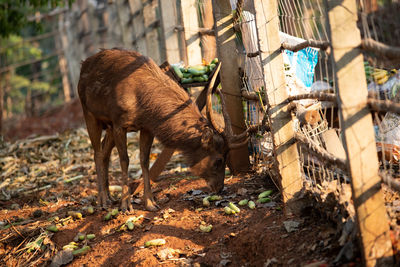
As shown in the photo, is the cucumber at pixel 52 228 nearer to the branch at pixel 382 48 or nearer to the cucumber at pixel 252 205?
the cucumber at pixel 252 205

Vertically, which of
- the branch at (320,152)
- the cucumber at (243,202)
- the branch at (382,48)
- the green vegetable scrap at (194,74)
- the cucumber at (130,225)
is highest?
the green vegetable scrap at (194,74)

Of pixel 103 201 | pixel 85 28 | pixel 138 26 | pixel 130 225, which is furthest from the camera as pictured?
pixel 85 28

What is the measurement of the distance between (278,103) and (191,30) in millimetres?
3560

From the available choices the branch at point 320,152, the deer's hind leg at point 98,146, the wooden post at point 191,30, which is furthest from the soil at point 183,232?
the wooden post at point 191,30

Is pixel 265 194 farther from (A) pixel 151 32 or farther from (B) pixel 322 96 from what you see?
(A) pixel 151 32

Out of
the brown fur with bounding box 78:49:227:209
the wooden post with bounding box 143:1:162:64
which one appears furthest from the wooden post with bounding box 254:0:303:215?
the wooden post with bounding box 143:1:162:64

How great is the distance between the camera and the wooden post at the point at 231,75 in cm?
555

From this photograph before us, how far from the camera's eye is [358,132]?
9.82ft

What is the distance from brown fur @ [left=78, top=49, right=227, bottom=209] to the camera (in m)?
5.39

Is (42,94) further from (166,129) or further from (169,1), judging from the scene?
(166,129)

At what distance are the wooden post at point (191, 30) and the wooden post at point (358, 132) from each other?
4.44 m

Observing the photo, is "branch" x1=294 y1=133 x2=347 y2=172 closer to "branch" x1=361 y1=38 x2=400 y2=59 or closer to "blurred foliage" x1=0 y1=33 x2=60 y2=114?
"branch" x1=361 y1=38 x2=400 y2=59

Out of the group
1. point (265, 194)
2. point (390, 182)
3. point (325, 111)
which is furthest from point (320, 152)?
point (265, 194)

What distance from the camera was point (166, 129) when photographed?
5.39m
